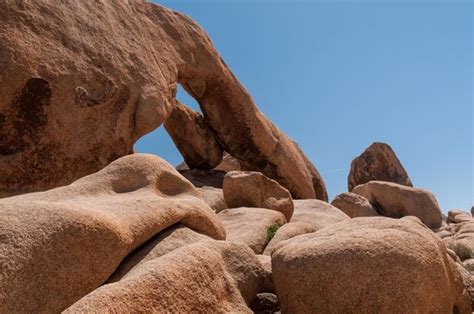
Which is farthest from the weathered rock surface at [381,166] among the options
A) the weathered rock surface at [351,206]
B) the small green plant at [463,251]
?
the small green plant at [463,251]

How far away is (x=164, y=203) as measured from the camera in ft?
17.0

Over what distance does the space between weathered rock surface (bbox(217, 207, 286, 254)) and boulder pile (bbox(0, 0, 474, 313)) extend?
1.5 inches

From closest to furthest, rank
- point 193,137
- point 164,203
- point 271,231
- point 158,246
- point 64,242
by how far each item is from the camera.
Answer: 1. point 64,242
2. point 158,246
3. point 164,203
4. point 271,231
5. point 193,137

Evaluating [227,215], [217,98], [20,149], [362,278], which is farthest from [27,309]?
[217,98]

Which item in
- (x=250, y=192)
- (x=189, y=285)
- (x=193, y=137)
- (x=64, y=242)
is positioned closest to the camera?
(x=189, y=285)

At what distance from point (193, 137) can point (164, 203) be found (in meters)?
11.7

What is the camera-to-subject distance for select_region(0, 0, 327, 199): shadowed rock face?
374 inches

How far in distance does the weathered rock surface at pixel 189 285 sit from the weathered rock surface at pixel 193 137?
40.8ft

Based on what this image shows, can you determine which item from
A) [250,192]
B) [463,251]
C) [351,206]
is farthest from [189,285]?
[351,206]

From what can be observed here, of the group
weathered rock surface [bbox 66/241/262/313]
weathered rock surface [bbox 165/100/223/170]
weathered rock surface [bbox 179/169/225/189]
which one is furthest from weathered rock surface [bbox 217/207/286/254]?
weathered rock surface [bbox 165/100/223/170]

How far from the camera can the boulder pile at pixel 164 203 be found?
3699mm

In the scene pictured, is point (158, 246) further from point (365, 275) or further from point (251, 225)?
point (251, 225)

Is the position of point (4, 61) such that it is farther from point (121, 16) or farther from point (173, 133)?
point (173, 133)

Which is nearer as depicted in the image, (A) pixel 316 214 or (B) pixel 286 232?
(B) pixel 286 232
